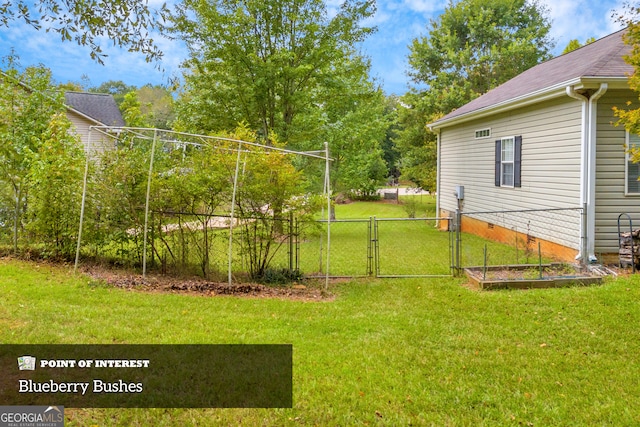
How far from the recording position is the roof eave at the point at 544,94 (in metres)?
7.03

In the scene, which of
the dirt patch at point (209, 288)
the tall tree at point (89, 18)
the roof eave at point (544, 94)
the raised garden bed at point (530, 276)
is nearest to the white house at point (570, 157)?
the roof eave at point (544, 94)

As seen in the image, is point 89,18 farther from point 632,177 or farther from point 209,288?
point 632,177

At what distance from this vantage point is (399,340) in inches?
172

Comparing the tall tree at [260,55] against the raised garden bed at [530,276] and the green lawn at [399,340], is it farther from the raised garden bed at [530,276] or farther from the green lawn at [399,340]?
the raised garden bed at [530,276]

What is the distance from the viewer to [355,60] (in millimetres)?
13000

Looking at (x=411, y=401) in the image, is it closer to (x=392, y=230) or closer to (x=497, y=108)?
(x=497, y=108)

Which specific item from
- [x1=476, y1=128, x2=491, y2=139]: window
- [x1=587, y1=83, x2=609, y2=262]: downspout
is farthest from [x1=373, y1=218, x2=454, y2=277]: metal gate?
[x1=476, y1=128, x2=491, y2=139]: window

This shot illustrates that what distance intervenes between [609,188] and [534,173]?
1.88 metres

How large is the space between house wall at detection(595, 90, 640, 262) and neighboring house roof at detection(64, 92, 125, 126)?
19053 mm

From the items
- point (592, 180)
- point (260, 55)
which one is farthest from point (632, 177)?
point (260, 55)

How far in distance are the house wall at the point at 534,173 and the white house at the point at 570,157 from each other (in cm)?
2

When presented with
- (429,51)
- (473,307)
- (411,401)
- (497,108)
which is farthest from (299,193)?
(429,51)

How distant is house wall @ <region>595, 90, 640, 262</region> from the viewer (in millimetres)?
7418

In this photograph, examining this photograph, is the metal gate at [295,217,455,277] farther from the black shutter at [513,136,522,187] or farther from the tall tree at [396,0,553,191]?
the tall tree at [396,0,553,191]
